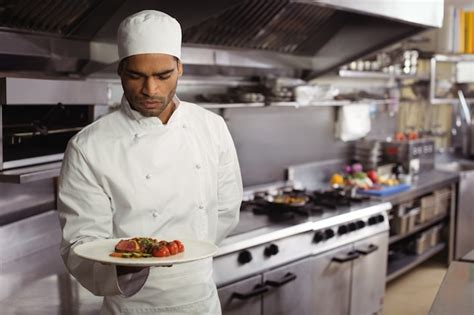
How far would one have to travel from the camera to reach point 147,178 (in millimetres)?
2059

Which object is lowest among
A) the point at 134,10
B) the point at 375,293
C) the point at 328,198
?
the point at 375,293

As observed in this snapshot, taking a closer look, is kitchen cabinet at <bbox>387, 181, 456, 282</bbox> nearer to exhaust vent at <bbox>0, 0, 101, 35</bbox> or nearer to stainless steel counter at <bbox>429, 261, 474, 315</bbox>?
stainless steel counter at <bbox>429, 261, 474, 315</bbox>

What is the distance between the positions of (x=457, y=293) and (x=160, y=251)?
3.50ft

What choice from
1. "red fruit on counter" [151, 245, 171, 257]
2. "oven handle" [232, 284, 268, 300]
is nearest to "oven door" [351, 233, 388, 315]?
"oven handle" [232, 284, 268, 300]

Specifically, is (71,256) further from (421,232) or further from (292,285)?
(421,232)

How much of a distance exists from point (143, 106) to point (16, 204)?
4.01 feet

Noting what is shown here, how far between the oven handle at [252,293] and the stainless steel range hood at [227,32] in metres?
1.29

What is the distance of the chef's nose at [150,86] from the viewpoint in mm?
1922

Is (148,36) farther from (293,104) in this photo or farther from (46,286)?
(293,104)

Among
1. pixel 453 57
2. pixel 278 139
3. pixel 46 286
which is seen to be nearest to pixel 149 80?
pixel 46 286

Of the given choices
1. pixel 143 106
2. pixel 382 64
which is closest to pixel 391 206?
pixel 382 64

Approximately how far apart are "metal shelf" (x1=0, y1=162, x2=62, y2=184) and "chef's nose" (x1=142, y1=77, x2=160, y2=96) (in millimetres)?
703

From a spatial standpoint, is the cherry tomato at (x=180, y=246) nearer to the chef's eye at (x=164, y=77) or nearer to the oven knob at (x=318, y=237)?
the chef's eye at (x=164, y=77)

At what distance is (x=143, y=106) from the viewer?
6.48 ft
